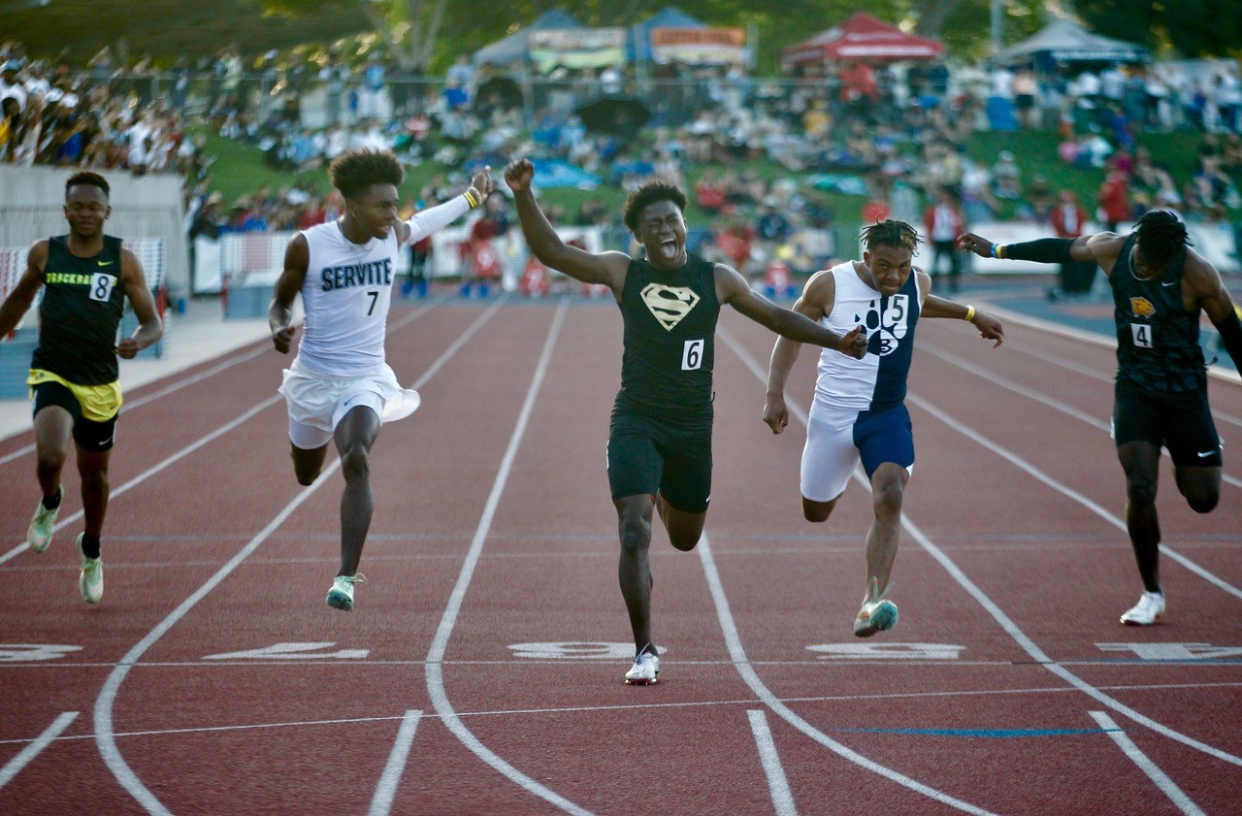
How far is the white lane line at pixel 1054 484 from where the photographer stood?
28.2 feet

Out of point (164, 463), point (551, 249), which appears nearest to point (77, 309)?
point (551, 249)

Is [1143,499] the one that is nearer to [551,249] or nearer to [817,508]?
[817,508]

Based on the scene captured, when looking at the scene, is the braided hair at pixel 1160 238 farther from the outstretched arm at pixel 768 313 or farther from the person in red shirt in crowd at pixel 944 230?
the person in red shirt in crowd at pixel 944 230

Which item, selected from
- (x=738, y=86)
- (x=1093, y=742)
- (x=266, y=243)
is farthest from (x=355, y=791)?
(x=738, y=86)

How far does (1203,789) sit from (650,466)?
2330mm

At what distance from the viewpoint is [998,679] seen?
639 centimetres

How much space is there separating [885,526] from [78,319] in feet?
12.4

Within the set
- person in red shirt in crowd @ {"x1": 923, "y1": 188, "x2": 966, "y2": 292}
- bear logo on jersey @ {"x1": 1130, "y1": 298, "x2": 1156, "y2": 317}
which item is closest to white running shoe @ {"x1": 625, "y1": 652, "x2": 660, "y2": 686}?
bear logo on jersey @ {"x1": 1130, "y1": 298, "x2": 1156, "y2": 317}

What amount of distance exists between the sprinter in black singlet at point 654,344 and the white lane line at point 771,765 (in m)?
0.63

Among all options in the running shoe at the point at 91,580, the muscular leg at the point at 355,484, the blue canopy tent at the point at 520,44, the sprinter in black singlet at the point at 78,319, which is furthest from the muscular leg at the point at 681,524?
the blue canopy tent at the point at 520,44

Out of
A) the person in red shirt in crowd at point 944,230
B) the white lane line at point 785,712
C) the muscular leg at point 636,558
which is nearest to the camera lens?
the white lane line at point 785,712

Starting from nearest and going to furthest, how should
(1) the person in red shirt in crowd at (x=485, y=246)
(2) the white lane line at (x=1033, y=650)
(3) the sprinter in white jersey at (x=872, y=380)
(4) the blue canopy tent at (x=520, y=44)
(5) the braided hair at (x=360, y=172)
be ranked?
(2) the white lane line at (x=1033, y=650)
(3) the sprinter in white jersey at (x=872, y=380)
(5) the braided hair at (x=360, y=172)
(1) the person in red shirt in crowd at (x=485, y=246)
(4) the blue canopy tent at (x=520, y=44)

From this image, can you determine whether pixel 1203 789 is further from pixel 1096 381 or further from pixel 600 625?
pixel 1096 381

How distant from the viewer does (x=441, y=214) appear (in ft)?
24.5
